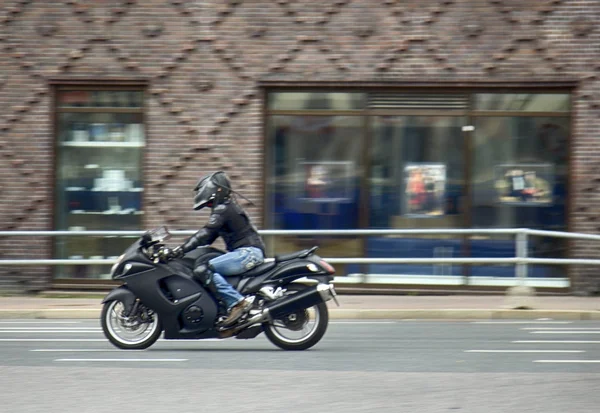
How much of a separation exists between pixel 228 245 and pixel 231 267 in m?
0.31

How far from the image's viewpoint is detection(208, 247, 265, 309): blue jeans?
10023 mm

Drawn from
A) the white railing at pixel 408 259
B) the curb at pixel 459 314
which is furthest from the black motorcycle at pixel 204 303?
the white railing at pixel 408 259

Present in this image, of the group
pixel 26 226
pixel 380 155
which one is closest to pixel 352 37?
pixel 380 155

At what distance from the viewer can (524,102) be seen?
1534 centimetres

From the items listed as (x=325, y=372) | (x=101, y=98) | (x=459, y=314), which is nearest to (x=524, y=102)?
(x=459, y=314)

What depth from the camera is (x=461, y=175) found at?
15.4m

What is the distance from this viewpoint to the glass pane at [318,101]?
611 inches

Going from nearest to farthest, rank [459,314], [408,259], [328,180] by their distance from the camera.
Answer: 1. [459,314]
2. [408,259]
3. [328,180]

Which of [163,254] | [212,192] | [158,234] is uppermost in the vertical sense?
[212,192]

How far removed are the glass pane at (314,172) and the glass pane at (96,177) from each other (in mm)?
2028

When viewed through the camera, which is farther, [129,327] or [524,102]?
[524,102]

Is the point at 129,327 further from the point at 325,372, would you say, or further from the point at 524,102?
the point at 524,102

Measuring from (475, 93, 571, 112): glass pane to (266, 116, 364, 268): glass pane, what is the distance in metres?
1.83

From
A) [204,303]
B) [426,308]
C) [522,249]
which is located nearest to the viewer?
[204,303]
